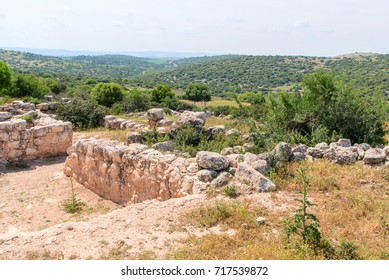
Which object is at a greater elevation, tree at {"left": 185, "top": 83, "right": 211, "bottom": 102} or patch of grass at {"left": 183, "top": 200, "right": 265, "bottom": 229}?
patch of grass at {"left": 183, "top": 200, "right": 265, "bottom": 229}

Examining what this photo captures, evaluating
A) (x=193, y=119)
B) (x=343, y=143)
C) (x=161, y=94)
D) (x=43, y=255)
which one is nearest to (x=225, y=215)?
(x=43, y=255)

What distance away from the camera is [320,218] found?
5902 millimetres

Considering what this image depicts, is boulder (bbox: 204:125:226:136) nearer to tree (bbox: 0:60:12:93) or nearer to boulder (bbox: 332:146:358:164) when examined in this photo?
boulder (bbox: 332:146:358:164)

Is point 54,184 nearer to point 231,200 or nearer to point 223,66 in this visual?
point 231,200

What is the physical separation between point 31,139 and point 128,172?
5.89 meters

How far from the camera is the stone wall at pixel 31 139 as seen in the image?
41.5ft

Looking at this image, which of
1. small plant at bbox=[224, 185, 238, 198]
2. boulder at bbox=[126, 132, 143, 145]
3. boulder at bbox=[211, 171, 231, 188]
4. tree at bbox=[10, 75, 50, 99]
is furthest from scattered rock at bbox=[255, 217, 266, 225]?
tree at bbox=[10, 75, 50, 99]

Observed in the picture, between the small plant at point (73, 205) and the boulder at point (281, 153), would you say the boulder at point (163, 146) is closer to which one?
the small plant at point (73, 205)

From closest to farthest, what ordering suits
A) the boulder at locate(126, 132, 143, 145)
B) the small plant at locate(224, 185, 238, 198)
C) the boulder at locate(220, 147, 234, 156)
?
1. the small plant at locate(224, 185, 238, 198)
2. the boulder at locate(220, 147, 234, 156)
3. the boulder at locate(126, 132, 143, 145)

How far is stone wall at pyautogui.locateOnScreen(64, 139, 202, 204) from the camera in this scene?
8062 millimetres

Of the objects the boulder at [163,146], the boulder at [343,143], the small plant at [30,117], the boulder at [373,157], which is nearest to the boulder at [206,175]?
the boulder at [163,146]

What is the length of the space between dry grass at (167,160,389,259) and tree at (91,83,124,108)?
19.8m

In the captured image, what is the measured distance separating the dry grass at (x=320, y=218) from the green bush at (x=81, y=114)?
11829 mm
